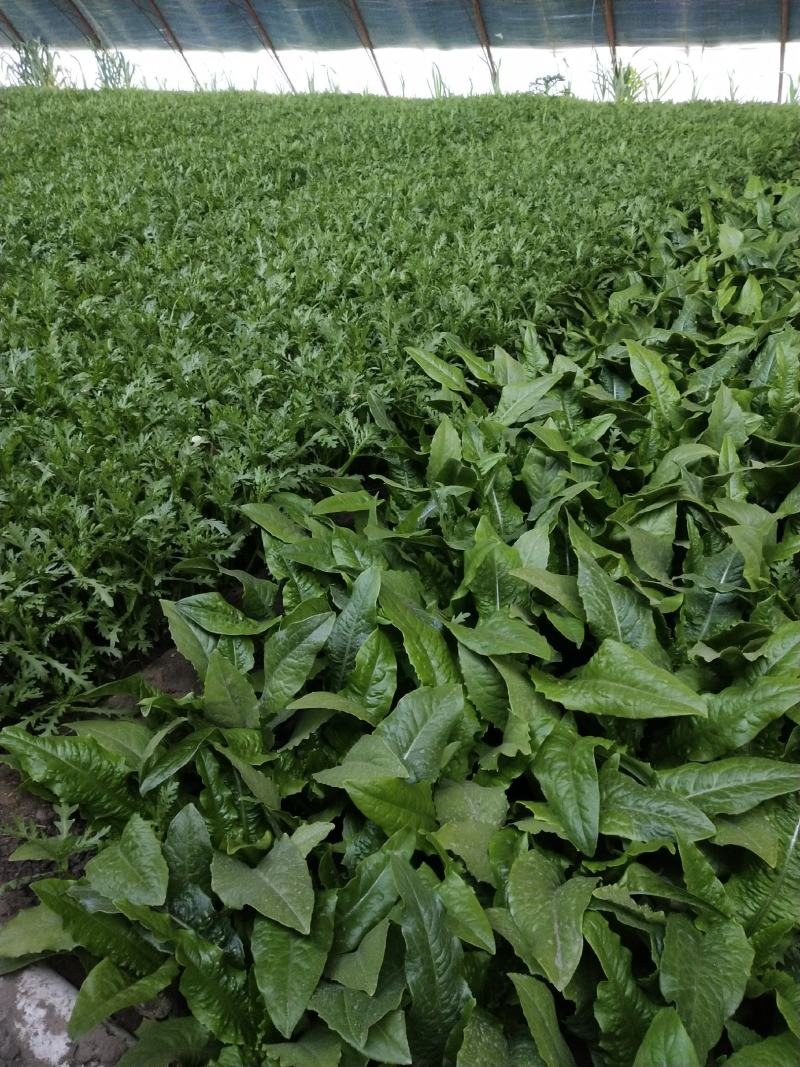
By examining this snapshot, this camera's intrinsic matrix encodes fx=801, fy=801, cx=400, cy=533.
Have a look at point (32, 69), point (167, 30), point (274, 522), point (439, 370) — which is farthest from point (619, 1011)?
point (167, 30)

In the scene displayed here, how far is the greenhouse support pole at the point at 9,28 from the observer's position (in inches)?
562

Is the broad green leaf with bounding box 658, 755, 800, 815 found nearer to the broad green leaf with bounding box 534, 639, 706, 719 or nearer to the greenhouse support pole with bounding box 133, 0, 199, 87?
the broad green leaf with bounding box 534, 639, 706, 719

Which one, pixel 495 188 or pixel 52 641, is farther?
pixel 495 188

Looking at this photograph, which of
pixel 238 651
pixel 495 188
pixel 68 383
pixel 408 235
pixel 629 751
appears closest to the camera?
pixel 629 751

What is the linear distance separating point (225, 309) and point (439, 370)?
0.85 m

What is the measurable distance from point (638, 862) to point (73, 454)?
61.8 inches

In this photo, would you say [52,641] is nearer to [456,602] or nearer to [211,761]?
[211,761]

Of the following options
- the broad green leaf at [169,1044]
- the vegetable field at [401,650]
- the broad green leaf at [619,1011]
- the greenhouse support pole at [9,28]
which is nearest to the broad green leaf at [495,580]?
the vegetable field at [401,650]

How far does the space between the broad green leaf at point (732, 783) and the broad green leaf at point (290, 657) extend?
28.2 inches

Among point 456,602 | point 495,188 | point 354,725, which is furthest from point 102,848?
point 495,188

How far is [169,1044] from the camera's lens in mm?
1140

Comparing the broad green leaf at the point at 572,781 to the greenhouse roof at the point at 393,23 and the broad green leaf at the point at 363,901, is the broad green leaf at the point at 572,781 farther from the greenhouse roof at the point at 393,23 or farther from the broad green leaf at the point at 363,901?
the greenhouse roof at the point at 393,23

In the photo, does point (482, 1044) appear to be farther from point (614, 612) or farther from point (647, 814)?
point (614, 612)

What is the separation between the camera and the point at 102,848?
1.41 metres
